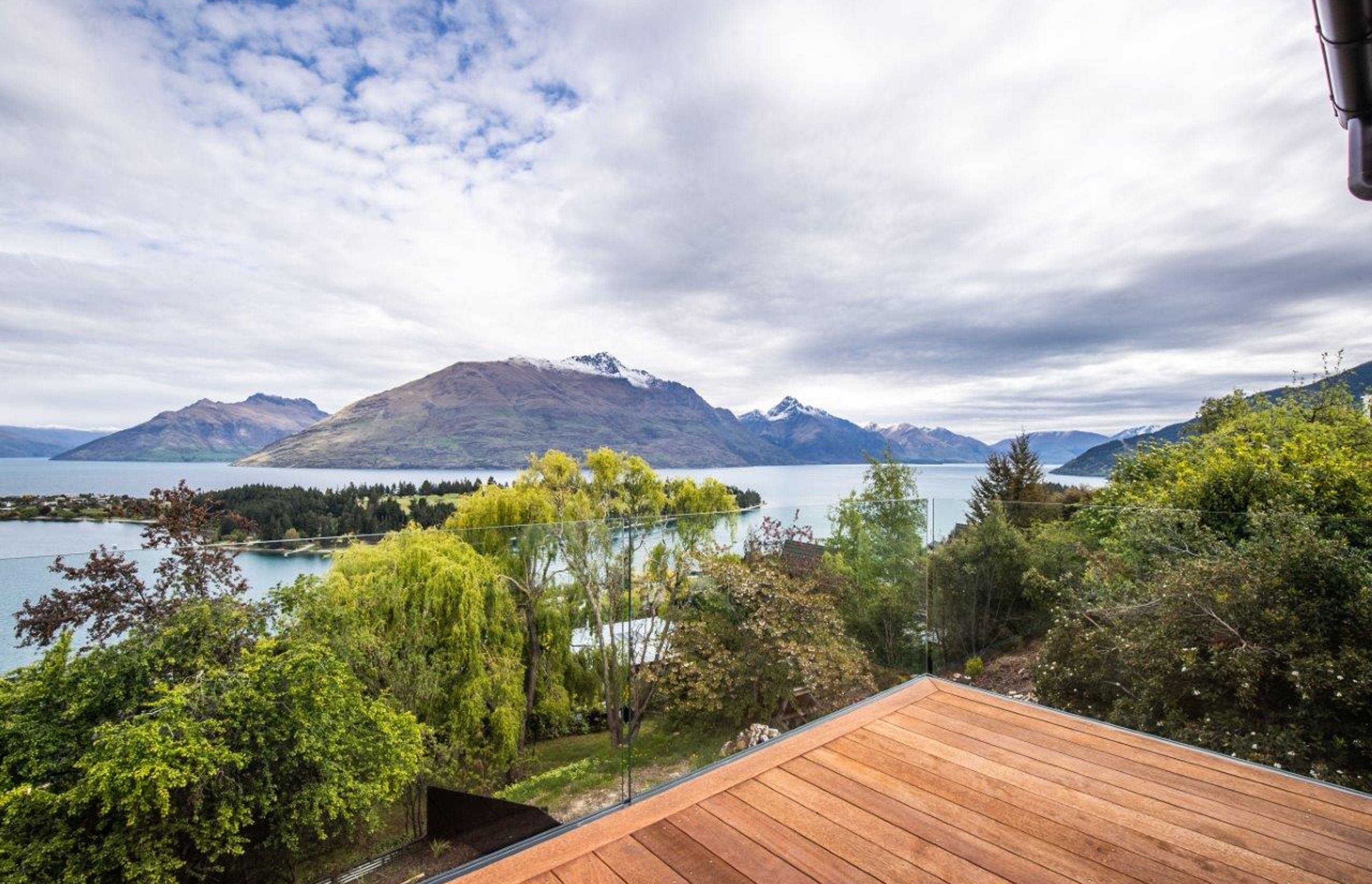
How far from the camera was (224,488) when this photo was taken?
22.4m

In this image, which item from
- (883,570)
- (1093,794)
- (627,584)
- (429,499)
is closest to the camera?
(1093,794)

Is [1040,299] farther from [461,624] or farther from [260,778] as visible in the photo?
[260,778]

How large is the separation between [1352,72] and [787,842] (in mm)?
4488

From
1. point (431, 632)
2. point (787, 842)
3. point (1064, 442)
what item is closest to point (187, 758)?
point (431, 632)

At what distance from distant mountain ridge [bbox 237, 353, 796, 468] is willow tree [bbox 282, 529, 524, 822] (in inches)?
1854

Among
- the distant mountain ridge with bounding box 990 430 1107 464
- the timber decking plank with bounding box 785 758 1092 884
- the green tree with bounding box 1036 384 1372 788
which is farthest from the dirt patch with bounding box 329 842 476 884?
the distant mountain ridge with bounding box 990 430 1107 464

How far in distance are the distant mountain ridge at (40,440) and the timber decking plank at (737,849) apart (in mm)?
88194

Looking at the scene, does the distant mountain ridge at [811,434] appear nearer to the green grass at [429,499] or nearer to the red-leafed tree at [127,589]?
the green grass at [429,499]

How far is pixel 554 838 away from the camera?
5.16ft

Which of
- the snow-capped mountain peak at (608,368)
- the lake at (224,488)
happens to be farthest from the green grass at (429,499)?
the snow-capped mountain peak at (608,368)

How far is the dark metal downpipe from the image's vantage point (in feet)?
8.32

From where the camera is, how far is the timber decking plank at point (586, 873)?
4.51 feet

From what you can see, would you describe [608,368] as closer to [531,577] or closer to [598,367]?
[598,367]

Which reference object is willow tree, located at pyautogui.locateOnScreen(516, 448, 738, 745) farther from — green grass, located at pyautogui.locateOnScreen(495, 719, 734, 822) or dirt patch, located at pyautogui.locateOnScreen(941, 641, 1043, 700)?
dirt patch, located at pyautogui.locateOnScreen(941, 641, 1043, 700)
